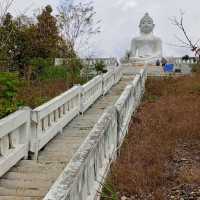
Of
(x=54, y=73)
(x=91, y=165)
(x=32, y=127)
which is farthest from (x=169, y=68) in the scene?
(x=91, y=165)

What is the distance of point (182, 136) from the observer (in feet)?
23.8

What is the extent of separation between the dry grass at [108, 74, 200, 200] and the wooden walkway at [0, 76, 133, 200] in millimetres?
786

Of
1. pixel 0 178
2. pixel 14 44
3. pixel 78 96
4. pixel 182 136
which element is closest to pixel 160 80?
pixel 14 44

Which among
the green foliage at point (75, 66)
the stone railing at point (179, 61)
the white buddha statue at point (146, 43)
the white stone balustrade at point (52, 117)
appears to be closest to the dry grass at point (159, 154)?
the white stone balustrade at point (52, 117)

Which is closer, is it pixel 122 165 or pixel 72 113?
pixel 122 165

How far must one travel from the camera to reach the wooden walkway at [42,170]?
4.32 m

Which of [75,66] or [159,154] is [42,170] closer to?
[159,154]

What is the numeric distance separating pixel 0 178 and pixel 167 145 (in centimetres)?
282

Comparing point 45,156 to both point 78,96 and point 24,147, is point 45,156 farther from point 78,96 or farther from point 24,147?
point 78,96

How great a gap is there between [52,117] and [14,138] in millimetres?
1820

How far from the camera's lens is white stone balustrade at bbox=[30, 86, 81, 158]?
5.94m

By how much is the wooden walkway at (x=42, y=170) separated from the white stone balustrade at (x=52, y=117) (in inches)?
6.2

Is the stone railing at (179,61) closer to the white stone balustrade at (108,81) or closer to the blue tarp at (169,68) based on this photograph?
the blue tarp at (169,68)

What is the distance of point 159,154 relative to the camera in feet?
19.1
